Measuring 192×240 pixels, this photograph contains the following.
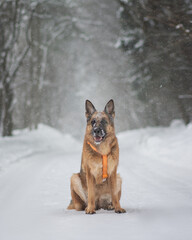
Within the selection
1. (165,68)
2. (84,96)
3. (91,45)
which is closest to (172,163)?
(165,68)

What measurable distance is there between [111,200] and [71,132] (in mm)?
55022

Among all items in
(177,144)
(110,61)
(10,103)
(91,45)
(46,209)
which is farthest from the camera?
(91,45)

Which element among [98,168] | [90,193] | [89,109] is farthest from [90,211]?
[89,109]

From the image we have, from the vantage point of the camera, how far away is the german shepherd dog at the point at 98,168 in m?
4.19

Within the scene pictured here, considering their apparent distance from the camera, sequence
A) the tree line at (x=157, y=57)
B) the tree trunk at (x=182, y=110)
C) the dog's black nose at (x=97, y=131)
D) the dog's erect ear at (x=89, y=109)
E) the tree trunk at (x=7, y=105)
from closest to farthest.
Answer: the dog's black nose at (x=97, y=131) → the dog's erect ear at (x=89, y=109) → the tree line at (x=157, y=57) → the tree trunk at (x=182, y=110) → the tree trunk at (x=7, y=105)

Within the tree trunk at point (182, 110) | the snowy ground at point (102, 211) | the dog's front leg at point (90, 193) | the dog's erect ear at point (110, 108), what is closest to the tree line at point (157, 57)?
the tree trunk at point (182, 110)

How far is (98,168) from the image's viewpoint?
420 centimetres

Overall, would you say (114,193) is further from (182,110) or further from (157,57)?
(182,110)

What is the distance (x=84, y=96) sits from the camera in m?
40.2

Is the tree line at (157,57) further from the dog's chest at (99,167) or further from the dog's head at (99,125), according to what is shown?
the dog's chest at (99,167)

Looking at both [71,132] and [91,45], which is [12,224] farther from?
[71,132]

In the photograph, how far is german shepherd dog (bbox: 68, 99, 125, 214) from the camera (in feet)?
13.8

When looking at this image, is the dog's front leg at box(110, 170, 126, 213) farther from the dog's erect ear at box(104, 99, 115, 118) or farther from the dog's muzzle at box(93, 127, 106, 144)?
the dog's erect ear at box(104, 99, 115, 118)

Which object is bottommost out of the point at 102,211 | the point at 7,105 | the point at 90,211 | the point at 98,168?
the point at 102,211
